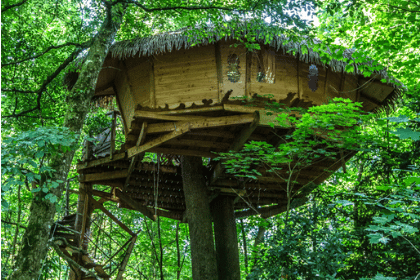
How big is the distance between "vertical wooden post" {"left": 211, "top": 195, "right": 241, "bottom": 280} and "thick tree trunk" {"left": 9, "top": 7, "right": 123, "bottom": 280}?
4898mm

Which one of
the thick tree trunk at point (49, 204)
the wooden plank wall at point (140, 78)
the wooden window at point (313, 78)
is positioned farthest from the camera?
the wooden window at point (313, 78)

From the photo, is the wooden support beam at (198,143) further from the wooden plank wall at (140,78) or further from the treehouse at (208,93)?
the wooden plank wall at (140,78)

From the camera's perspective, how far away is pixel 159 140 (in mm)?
6664

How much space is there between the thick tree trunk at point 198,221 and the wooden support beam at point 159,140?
5.31ft

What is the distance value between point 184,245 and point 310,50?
8886mm

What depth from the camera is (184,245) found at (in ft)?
43.7

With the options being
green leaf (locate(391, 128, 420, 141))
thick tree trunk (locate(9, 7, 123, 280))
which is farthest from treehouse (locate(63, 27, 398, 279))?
green leaf (locate(391, 128, 420, 141))

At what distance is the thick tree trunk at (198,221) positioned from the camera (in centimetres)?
747

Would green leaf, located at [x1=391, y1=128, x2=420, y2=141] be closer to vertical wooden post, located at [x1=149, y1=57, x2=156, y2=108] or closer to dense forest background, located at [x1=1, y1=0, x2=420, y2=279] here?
dense forest background, located at [x1=1, y1=0, x2=420, y2=279]

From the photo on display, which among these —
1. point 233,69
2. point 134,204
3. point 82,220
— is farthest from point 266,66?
point 82,220

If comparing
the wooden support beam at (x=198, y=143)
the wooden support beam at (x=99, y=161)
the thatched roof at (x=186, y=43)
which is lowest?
the wooden support beam at (x=198, y=143)

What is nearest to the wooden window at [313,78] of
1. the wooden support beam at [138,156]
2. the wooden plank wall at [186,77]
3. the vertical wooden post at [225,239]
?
the wooden plank wall at [186,77]

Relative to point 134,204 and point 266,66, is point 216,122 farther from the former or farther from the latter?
point 134,204

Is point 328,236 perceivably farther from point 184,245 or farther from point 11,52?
point 184,245
